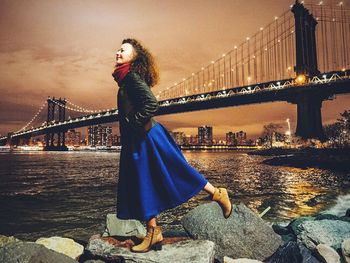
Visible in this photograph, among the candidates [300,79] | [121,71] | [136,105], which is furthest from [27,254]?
[300,79]

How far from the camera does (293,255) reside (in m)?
2.69

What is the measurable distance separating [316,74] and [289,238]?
157 feet

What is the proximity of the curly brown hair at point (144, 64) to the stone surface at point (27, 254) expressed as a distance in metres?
1.44

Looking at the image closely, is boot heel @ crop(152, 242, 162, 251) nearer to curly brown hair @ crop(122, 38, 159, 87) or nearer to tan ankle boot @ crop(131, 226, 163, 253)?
tan ankle boot @ crop(131, 226, 163, 253)

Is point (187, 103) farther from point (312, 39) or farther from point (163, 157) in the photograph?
point (163, 157)

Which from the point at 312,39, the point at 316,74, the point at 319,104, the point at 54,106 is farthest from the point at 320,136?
the point at 54,106

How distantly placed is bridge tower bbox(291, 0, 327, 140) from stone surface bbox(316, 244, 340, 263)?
40.3 metres

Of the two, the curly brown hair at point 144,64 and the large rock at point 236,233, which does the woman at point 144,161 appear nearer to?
the curly brown hair at point 144,64

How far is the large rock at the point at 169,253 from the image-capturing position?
242cm

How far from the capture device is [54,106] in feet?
287

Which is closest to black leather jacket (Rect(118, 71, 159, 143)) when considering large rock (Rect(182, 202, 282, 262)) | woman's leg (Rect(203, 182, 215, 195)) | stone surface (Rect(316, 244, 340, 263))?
woman's leg (Rect(203, 182, 215, 195))

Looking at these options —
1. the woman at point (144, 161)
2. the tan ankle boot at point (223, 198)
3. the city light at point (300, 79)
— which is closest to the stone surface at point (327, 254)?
the tan ankle boot at point (223, 198)

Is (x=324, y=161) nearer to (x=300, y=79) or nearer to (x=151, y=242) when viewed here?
(x=300, y=79)

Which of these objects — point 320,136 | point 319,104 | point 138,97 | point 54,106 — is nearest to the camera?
point 138,97
